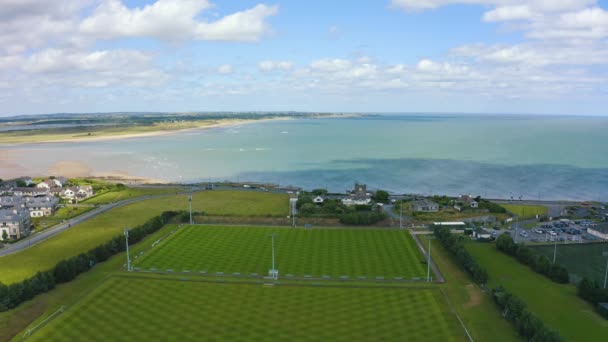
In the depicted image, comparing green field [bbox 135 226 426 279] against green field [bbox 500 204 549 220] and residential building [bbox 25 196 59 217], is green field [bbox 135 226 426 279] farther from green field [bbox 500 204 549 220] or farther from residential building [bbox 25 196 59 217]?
residential building [bbox 25 196 59 217]

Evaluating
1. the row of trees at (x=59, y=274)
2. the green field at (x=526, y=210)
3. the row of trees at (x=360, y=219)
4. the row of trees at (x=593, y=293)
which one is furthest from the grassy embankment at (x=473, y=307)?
the row of trees at (x=59, y=274)

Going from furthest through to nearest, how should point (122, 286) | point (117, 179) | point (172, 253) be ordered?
point (117, 179) < point (172, 253) < point (122, 286)

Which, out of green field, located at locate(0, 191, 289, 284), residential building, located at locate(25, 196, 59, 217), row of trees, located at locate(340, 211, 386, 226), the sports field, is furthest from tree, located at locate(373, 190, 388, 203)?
residential building, located at locate(25, 196, 59, 217)

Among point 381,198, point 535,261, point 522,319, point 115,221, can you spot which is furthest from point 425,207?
point 115,221

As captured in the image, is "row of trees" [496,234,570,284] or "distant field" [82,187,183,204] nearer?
"row of trees" [496,234,570,284]

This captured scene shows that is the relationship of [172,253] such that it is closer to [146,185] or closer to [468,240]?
[468,240]

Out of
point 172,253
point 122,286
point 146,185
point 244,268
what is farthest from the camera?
point 146,185

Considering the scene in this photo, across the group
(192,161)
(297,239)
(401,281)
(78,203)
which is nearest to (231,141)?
(192,161)

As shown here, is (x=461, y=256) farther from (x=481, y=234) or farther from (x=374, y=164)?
(x=374, y=164)
